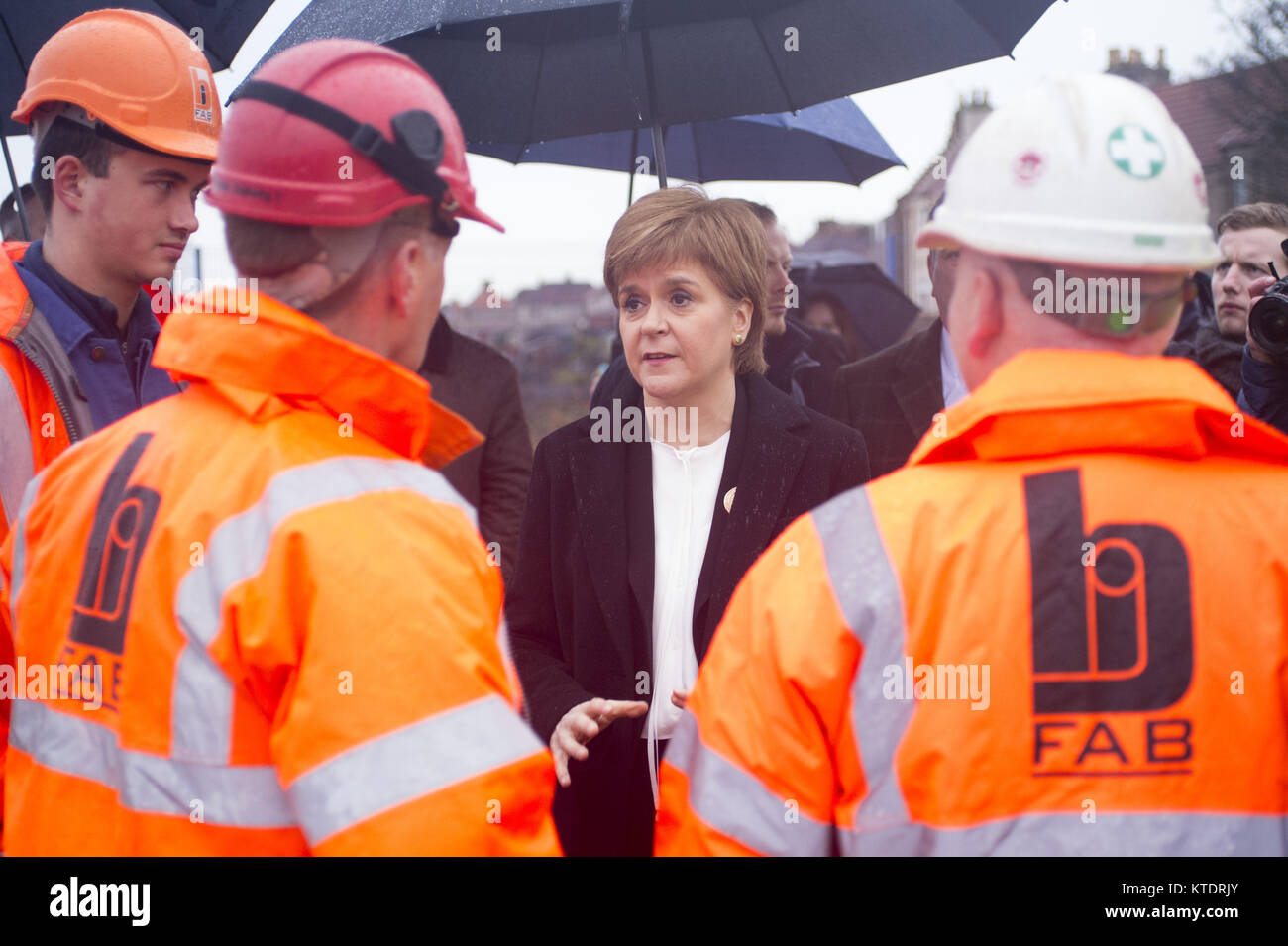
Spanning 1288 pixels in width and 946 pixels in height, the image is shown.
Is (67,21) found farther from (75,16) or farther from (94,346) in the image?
(94,346)

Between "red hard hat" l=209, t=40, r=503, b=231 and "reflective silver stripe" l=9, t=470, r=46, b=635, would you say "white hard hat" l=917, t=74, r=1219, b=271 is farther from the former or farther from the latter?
"reflective silver stripe" l=9, t=470, r=46, b=635

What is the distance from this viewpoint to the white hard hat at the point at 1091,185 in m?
1.52

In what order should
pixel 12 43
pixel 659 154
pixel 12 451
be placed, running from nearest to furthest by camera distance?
1. pixel 12 451
2. pixel 12 43
3. pixel 659 154

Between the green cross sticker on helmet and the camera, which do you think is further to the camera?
the camera

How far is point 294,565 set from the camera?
1.42 m

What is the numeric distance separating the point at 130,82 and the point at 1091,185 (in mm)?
2013

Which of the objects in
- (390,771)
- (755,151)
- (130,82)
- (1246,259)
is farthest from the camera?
(755,151)

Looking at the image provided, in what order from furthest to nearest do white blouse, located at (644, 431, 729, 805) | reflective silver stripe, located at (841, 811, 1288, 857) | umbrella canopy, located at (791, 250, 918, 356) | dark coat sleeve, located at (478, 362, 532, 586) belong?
umbrella canopy, located at (791, 250, 918, 356)
dark coat sleeve, located at (478, 362, 532, 586)
white blouse, located at (644, 431, 729, 805)
reflective silver stripe, located at (841, 811, 1288, 857)

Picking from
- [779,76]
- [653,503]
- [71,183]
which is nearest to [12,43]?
[71,183]

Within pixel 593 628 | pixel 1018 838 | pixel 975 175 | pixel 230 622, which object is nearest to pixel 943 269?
pixel 593 628

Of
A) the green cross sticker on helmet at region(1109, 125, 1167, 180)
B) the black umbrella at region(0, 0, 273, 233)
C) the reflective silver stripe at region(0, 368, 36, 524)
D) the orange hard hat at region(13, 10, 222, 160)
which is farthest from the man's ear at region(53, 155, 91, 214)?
the green cross sticker on helmet at region(1109, 125, 1167, 180)

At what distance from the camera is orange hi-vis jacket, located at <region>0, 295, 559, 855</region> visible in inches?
54.6

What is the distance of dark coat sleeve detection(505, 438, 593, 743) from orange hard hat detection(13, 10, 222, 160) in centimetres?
105
